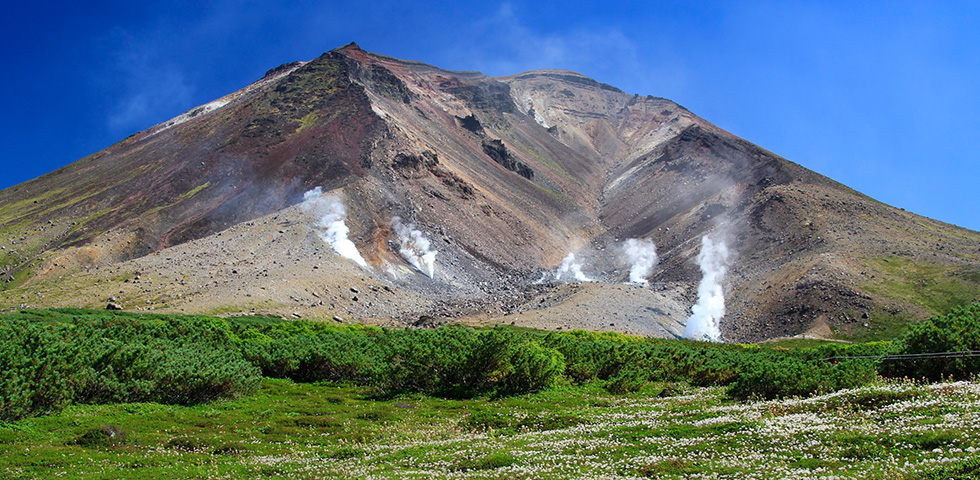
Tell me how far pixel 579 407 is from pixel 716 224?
82.9 m

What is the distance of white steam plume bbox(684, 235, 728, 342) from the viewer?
61.9m

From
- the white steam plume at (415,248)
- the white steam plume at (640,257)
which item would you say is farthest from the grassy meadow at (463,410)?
the white steam plume at (640,257)

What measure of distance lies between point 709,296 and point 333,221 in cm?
4726

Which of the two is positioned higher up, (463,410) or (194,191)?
(194,191)

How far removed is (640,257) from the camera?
9975 centimetres

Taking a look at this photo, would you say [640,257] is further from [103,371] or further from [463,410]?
[103,371]

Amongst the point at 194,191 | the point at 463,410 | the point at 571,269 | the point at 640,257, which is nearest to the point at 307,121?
the point at 194,191

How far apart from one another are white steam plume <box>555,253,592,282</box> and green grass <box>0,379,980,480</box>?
71.8 meters

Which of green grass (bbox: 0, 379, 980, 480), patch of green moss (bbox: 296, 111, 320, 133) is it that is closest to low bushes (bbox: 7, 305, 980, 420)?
green grass (bbox: 0, 379, 980, 480)

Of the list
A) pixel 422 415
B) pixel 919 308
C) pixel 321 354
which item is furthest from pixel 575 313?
pixel 422 415

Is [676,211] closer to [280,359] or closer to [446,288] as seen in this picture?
[446,288]

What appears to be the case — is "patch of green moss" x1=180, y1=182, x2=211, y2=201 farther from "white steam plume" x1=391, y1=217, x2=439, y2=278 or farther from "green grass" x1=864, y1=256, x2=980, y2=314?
"green grass" x1=864, y1=256, x2=980, y2=314

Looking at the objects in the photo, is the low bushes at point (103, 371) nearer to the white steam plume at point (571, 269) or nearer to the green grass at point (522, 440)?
the green grass at point (522, 440)

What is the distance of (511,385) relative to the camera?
76.0 feet
